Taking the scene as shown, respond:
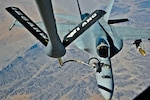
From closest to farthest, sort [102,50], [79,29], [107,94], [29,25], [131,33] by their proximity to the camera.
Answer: [79,29] → [29,25] → [107,94] → [102,50] → [131,33]

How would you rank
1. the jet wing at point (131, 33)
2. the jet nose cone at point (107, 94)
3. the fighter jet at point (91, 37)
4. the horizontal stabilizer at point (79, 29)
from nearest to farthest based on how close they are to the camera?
→ 1. the fighter jet at point (91, 37)
2. the horizontal stabilizer at point (79, 29)
3. the jet nose cone at point (107, 94)
4. the jet wing at point (131, 33)

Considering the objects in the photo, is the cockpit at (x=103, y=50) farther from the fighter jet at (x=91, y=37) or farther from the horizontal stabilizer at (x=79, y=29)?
the horizontal stabilizer at (x=79, y=29)

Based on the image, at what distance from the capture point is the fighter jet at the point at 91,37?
35.8 feet

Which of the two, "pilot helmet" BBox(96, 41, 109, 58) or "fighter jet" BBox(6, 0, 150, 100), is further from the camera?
"pilot helmet" BBox(96, 41, 109, 58)

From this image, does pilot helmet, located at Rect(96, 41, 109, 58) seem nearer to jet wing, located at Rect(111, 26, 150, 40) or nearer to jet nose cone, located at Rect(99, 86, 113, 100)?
A: jet nose cone, located at Rect(99, 86, 113, 100)

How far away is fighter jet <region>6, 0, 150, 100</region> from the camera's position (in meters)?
10.9

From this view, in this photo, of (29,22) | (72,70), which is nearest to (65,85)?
(72,70)

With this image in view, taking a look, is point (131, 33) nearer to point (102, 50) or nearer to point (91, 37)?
point (91, 37)

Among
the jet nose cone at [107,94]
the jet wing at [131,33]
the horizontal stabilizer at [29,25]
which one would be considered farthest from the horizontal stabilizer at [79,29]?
the jet wing at [131,33]

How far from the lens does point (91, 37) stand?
92.9 feet

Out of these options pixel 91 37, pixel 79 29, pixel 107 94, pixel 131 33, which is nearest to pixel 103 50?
pixel 107 94

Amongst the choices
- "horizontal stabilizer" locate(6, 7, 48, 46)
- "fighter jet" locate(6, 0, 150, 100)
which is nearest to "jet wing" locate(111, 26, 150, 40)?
"fighter jet" locate(6, 0, 150, 100)

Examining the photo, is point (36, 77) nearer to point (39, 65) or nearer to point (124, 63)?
point (39, 65)

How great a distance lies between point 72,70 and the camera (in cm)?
12450
